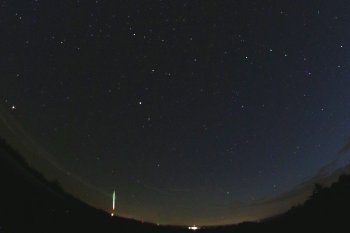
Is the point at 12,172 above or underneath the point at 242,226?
above

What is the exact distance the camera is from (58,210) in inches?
33.0

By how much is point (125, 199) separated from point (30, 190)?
198mm

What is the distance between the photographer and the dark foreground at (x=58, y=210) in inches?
31.7

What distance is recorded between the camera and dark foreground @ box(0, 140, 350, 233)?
80 cm

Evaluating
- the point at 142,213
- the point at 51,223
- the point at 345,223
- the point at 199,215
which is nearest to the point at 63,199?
the point at 51,223

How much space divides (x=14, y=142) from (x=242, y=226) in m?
0.52

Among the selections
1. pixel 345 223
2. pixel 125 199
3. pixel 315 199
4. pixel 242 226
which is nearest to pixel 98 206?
pixel 125 199

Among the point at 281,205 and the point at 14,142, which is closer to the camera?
the point at 14,142

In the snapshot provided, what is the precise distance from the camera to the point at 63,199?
0.82 m

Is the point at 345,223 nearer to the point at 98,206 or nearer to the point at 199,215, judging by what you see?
the point at 199,215

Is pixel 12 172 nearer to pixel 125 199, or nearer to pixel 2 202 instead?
pixel 2 202

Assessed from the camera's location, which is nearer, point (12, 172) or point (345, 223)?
point (12, 172)

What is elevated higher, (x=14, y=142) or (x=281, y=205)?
(x=14, y=142)

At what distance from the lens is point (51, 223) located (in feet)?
2.77
